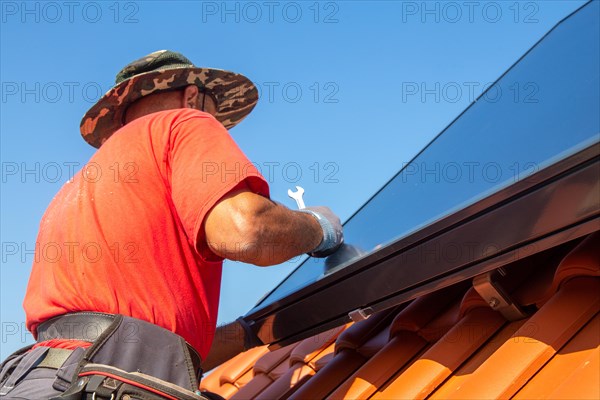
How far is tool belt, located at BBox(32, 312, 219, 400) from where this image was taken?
211 cm

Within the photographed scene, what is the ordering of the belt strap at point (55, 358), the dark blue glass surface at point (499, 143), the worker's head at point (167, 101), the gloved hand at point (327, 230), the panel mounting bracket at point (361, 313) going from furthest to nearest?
the worker's head at point (167, 101)
the gloved hand at point (327, 230)
the panel mounting bracket at point (361, 313)
the belt strap at point (55, 358)
the dark blue glass surface at point (499, 143)

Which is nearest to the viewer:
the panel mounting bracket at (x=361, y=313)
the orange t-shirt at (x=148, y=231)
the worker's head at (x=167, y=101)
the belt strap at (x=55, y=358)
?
the belt strap at (x=55, y=358)

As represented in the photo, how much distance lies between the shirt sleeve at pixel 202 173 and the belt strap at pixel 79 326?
13.3 inches

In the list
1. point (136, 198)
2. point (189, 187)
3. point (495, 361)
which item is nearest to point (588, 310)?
point (495, 361)

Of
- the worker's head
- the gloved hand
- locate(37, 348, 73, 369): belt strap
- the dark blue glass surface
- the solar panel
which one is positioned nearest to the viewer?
the solar panel

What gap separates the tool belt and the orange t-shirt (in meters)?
0.05

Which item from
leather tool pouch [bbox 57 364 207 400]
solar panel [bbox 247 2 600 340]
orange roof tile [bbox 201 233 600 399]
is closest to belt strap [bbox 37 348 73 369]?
leather tool pouch [bbox 57 364 207 400]

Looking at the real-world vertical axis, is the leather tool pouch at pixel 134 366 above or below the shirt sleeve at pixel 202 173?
below

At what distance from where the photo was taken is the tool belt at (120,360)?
6.91ft

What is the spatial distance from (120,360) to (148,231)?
40 cm

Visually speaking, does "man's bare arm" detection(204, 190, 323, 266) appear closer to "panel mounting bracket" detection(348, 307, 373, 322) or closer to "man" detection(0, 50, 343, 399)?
"man" detection(0, 50, 343, 399)

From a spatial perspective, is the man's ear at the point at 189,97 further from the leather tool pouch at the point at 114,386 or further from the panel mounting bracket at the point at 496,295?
the panel mounting bracket at the point at 496,295

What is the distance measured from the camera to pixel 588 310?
7.08 ft

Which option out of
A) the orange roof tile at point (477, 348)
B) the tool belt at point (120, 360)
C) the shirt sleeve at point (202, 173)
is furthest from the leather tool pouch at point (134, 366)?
the orange roof tile at point (477, 348)
